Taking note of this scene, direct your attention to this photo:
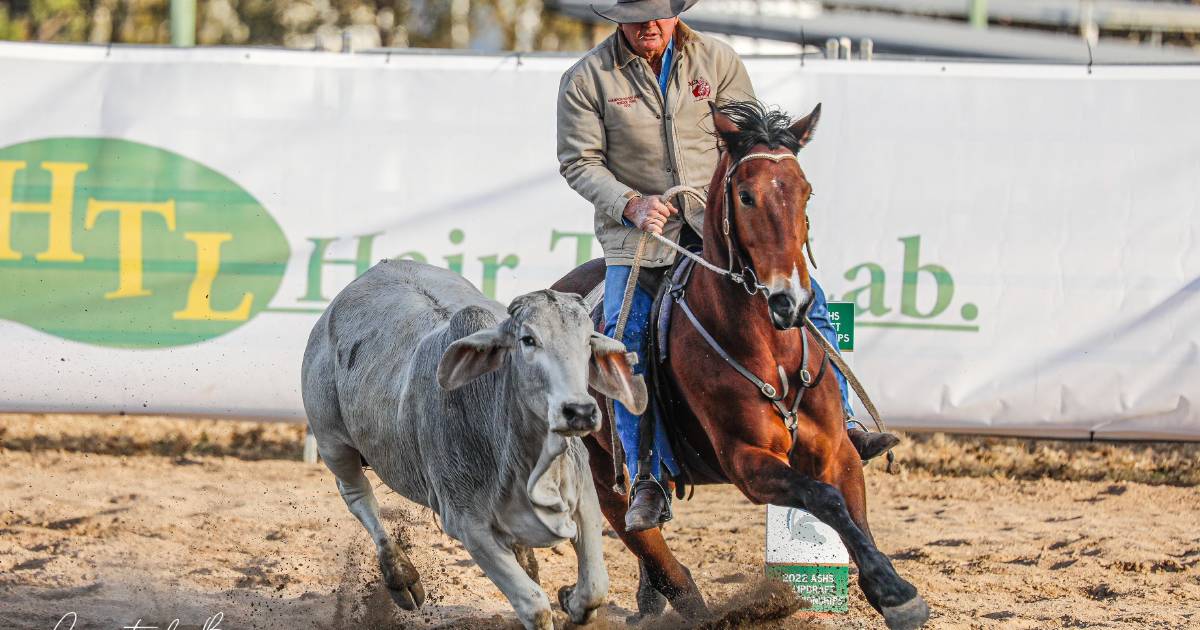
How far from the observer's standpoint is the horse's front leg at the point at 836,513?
4738 mm

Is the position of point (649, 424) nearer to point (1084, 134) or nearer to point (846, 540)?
point (846, 540)

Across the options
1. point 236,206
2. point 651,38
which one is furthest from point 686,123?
point 236,206

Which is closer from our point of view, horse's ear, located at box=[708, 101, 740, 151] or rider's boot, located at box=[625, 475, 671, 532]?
horse's ear, located at box=[708, 101, 740, 151]

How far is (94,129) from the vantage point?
9016mm

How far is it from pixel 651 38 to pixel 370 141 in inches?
140

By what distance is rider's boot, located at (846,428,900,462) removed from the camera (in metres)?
5.61

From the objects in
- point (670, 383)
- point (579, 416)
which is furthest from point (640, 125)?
point (579, 416)

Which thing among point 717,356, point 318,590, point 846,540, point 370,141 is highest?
point 370,141

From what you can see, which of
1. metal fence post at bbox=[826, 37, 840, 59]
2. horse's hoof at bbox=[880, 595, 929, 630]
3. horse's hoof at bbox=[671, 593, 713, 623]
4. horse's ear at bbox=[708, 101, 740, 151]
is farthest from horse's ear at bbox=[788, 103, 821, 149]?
metal fence post at bbox=[826, 37, 840, 59]

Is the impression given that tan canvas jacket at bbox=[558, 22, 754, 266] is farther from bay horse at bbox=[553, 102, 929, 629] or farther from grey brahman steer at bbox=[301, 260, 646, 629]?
grey brahman steer at bbox=[301, 260, 646, 629]

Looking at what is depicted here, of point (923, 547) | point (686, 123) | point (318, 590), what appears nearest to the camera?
point (686, 123)

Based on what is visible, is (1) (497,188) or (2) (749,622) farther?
(1) (497,188)

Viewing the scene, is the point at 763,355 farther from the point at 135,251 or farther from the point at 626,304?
the point at 135,251

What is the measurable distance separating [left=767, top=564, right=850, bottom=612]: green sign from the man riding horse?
81 cm
